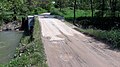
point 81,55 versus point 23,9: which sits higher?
point 23,9

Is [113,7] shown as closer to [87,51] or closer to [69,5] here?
[69,5]

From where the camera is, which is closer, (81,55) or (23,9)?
(81,55)

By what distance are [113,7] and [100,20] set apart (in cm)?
462

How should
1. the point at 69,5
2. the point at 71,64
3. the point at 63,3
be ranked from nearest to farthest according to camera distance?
the point at 71,64
the point at 63,3
the point at 69,5

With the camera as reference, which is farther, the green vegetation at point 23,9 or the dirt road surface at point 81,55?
the green vegetation at point 23,9

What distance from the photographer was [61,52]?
1606 cm

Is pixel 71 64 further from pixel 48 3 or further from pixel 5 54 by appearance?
pixel 48 3

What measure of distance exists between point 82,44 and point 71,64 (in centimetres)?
634

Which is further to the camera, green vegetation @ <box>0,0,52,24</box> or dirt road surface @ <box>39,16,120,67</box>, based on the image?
green vegetation @ <box>0,0,52,24</box>

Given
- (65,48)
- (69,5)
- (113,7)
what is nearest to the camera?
(65,48)

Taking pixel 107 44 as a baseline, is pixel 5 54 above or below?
below

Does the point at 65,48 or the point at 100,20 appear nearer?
the point at 65,48

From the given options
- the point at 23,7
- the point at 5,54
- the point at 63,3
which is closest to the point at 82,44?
the point at 5,54

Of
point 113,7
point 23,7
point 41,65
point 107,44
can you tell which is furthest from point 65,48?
point 23,7
